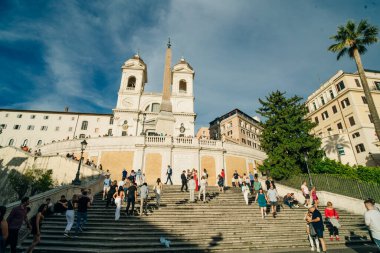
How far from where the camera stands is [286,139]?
20.4 m

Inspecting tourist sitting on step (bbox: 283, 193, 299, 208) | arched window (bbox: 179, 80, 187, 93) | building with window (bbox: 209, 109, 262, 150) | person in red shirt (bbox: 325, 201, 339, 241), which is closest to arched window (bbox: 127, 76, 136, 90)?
arched window (bbox: 179, 80, 187, 93)

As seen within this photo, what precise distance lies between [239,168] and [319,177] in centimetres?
990

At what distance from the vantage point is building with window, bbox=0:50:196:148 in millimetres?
41188

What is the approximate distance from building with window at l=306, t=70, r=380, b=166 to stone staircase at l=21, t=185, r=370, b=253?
21.7 m

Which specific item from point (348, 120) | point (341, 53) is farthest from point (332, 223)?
point (348, 120)

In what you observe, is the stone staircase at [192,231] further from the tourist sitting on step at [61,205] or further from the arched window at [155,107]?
the arched window at [155,107]

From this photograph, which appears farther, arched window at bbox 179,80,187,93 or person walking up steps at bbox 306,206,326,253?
arched window at bbox 179,80,187,93

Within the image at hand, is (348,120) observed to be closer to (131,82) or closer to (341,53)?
(341,53)

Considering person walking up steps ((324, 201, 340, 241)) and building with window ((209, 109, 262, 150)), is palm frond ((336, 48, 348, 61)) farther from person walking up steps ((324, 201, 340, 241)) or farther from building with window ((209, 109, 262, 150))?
building with window ((209, 109, 262, 150))

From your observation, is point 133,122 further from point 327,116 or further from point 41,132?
point 327,116

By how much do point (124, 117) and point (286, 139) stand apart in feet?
98.2

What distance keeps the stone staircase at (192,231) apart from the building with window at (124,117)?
23.7 meters

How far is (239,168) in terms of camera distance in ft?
83.4

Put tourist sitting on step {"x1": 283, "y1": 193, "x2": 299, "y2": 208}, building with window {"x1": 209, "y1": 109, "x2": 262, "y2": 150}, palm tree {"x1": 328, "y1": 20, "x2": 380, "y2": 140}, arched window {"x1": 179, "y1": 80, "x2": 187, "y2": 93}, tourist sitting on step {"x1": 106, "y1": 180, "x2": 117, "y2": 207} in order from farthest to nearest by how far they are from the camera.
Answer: building with window {"x1": 209, "y1": 109, "x2": 262, "y2": 150} < arched window {"x1": 179, "y1": 80, "x2": 187, "y2": 93} < palm tree {"x1": 328, "y1": 20, "x2": 380, "y2": 140} < tourist sitting on step {"x1": 283, "y1": 193, "x2": 299, "y2": 208} < tourist sitting on step {"x1": 106, "y1": 180, "x2": 117, "y2": 207}
